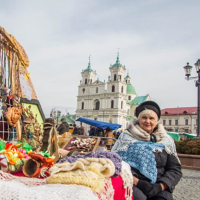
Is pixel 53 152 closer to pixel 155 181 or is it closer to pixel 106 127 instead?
pixel 155 181

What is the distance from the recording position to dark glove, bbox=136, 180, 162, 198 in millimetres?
2279

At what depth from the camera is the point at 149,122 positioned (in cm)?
273

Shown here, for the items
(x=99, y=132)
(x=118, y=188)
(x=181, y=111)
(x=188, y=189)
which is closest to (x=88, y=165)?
(x=118, y=188)

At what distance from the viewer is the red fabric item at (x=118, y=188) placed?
168 centimetres

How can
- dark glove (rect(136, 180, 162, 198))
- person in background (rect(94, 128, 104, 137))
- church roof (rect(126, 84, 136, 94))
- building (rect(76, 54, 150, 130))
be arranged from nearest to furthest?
1. dark glove (rect(136, 180, 162, 198))
2. person in background (rect(94, 128, 104, 137))
3. building (rect(76, 54, 150, 130))
4. church roof (rect(126, 84, 136, 94))

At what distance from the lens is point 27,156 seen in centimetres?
→ 222

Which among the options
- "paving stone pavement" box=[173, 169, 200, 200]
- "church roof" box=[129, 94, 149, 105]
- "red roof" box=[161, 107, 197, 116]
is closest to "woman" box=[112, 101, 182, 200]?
"paving stone pavement" box=[173, 169, 200, 200]

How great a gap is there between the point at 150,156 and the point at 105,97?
2504 inches

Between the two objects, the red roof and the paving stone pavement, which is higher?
the red roof

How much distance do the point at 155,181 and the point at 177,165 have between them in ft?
1.30

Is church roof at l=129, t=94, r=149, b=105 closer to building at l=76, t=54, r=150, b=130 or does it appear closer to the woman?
building at l=76, t=54, r=150, b=130

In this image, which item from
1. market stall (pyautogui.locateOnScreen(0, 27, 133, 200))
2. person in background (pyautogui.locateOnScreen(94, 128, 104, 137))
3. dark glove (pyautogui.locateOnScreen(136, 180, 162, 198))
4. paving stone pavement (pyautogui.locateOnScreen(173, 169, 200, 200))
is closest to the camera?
market stall (pyautogui.locateOnScreen(0, 27, 133, 200))

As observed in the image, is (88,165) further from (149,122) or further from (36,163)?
(149,122)

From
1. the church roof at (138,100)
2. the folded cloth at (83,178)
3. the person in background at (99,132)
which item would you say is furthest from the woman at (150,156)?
the church roof at (138,100)
